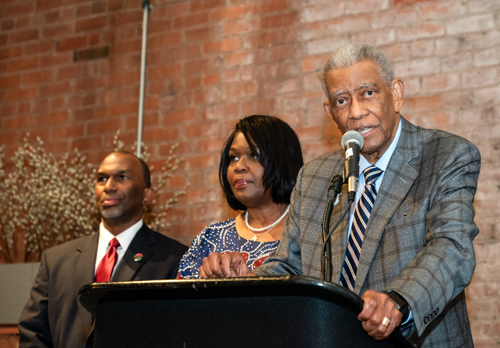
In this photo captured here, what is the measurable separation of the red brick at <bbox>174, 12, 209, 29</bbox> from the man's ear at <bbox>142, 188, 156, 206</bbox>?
1.17 metres

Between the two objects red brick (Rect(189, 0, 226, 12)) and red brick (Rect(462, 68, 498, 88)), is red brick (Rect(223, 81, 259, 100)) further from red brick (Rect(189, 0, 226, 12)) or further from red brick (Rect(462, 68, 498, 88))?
red brick (Rect(462, 68, 498, 88))

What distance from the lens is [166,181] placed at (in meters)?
3.96

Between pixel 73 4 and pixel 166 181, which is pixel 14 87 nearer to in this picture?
pixel 73 4

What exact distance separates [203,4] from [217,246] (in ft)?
6.35

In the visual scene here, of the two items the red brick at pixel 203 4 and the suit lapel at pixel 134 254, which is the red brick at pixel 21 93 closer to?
the red brick at pixel 203 4

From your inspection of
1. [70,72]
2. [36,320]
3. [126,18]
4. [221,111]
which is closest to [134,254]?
[36,320]

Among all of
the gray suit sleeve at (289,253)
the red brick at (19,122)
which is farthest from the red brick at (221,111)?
the gray suit sleeve at (289,253)

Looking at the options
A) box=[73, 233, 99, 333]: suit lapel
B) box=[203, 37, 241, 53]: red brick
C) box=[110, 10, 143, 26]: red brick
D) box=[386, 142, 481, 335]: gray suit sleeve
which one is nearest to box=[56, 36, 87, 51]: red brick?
box=[110, 10, 143, 26]: red brick

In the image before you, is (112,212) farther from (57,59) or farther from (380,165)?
(380,165)

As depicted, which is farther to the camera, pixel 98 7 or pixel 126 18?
pixel 98 7

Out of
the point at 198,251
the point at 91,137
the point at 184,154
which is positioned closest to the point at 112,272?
the point at 198,251

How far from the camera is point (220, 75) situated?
3.92m

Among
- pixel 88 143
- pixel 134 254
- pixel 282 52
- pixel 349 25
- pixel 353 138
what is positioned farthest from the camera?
pixel 88 143

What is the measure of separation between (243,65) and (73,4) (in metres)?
1.50
